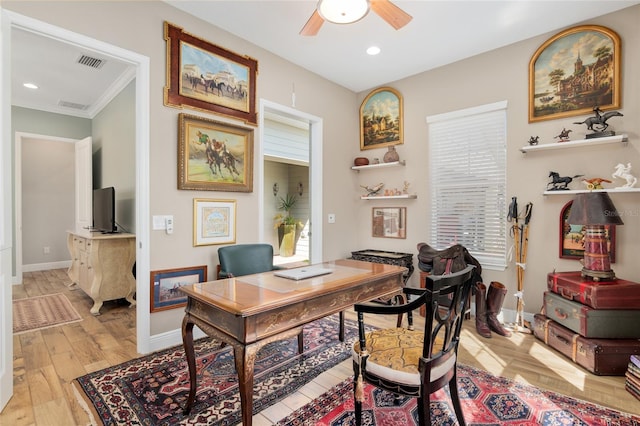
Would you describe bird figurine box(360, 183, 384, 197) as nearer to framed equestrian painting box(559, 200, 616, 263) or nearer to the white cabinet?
framed equestrian painting box(559, 200, 616, 263)

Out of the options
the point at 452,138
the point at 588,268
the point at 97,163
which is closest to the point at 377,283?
the point at 588,268

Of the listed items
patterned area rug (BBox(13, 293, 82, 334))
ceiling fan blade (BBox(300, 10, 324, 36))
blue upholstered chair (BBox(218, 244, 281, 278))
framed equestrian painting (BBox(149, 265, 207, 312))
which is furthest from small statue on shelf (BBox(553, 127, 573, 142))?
patterned area rug (BBox(13, 293, 82, 334))

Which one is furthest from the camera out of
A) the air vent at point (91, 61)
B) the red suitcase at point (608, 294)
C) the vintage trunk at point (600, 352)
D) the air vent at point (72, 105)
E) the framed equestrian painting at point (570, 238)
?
the air vent at point (72, 105)

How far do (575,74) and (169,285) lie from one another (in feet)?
14.7

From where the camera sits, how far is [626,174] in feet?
→ 9.11

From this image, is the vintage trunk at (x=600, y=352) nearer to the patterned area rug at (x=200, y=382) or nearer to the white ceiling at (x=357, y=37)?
the patterned area rug at (x=200, y=382)

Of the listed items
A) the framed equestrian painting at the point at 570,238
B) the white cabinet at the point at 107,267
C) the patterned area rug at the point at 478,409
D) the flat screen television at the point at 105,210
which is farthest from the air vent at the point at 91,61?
the framed equestrian painting at the point at 570,238

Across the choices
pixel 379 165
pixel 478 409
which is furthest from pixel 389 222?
pixel 478 409

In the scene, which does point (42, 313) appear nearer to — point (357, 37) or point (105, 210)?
point (105, 210)

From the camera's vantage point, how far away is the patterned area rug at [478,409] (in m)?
1.86

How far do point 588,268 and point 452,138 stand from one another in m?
2.04

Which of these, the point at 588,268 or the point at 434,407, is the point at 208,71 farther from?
the point at 588,268

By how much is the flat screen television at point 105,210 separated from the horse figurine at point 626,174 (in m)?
5.74

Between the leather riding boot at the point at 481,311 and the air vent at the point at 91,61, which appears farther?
the air vent at the point at 91,61
